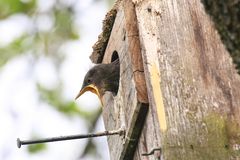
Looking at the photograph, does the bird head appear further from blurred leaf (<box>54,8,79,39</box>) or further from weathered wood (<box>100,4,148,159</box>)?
blurred leaf (<box>54,8,79,39</box>)

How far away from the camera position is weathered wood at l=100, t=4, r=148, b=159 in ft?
8.01

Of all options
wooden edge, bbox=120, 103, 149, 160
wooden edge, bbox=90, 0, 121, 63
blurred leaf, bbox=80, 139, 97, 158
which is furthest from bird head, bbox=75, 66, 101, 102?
blurred leaf, bbox=80, 139, 97, 158

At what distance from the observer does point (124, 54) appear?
2.62 m

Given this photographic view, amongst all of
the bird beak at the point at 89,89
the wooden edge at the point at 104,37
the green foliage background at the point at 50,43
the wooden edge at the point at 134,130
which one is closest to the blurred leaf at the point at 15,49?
the green foliage background at the point at 50,43

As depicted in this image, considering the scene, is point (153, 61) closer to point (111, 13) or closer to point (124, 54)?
point (124, 54)

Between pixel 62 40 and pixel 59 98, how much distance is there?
326mm

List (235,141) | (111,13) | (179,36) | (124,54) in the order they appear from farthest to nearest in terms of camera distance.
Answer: (111,13) → (124,54) → (179,36) → (235,141)

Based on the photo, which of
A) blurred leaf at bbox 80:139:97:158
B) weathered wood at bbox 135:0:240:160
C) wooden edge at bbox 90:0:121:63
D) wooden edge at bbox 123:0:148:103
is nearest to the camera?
weathered wood at bbox 135:0:240:160

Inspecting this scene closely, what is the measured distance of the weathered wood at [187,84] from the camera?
88.3 inches

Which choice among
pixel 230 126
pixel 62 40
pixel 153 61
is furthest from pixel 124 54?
pixel 62 40

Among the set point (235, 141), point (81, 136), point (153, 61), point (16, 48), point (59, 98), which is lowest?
point (235, 141)

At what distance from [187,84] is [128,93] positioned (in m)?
0.29

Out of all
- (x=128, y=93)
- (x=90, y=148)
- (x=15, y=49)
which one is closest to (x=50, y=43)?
(x=15, y=49)

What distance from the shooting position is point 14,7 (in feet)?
11.9
